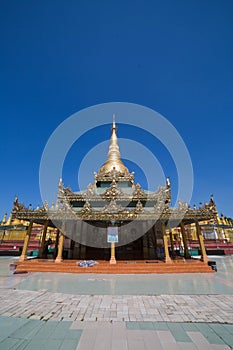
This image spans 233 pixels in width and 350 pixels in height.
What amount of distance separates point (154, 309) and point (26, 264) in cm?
1148

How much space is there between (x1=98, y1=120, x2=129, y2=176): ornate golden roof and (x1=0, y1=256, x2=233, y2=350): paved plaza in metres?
16.6

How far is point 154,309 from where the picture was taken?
5.46 m

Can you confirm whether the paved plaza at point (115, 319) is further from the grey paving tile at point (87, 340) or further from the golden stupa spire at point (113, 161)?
the golden stupa spire at point (113, 161)

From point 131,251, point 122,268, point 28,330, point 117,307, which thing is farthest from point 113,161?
point 28,330

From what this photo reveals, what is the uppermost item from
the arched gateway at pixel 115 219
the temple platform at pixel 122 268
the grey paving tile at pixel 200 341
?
the arched gateway at pixel 115 219

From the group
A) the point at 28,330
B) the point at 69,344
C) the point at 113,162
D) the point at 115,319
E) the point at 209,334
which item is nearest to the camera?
the point at 69,344

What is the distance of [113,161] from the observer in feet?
83.6

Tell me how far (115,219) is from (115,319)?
9.50 m

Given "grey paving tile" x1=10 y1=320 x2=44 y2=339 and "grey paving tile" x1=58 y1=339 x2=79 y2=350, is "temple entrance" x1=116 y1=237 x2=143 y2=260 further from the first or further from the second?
"grey paving tile" x1=58 y1=339 x2=79 y2=350

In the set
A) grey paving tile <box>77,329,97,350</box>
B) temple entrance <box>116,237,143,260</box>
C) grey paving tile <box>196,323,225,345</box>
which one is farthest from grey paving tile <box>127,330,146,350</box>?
temple entrance <box>116,237,143,260</box>

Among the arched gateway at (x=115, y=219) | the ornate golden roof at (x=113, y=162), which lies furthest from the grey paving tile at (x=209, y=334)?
the ornate golden roof at (x=113, y=162)

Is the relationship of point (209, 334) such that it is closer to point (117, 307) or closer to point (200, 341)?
point (200, 341)

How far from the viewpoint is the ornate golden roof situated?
24183 millimetres

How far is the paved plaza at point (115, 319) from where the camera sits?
3.60 m
